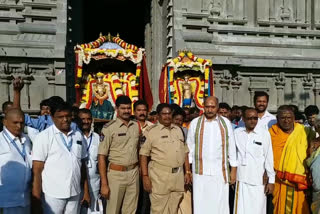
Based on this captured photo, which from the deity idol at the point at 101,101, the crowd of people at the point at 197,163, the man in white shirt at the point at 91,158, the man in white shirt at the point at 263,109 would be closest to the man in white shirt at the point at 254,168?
the crowd of people at the point at 197,163

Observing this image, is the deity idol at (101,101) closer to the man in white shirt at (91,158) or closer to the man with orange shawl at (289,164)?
the man in white shirt at (91,158)

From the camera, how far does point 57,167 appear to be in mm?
4332

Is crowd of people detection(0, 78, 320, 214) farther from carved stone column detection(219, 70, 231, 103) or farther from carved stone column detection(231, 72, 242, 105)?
carved stone column detection(231, 72, 242, 105)

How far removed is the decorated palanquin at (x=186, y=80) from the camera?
10.5m

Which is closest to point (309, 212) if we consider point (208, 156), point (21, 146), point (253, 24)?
point (208, 156)

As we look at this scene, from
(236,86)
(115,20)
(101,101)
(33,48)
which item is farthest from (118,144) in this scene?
(115,20)

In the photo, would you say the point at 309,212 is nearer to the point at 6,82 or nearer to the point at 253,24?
the point at 6,82

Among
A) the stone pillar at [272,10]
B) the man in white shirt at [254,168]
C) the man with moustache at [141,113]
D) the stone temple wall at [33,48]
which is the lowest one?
the man in white shirt at [254,168]

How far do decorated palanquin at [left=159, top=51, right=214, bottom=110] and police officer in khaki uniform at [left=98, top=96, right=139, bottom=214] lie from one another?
211 inches

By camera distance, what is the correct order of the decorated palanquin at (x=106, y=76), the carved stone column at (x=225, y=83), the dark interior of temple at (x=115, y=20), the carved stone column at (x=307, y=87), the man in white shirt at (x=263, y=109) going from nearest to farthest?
the man in white shirt at (x=263, y=109), the decorated palanquin at (x=106, y=76), the carved stone column at (x=225, y=83), the carved stone column at (x=307, y=87), the dark interior of temple at (x=115, y=20)

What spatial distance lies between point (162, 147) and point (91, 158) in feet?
3.36

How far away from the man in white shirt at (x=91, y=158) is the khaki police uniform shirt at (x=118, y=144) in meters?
0.35

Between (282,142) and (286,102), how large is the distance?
8546 mm

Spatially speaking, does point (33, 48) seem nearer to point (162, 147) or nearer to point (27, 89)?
point (27, 89)
